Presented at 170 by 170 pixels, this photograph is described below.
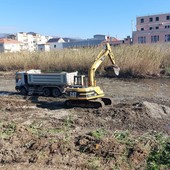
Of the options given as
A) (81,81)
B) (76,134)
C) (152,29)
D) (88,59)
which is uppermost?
(152,29)

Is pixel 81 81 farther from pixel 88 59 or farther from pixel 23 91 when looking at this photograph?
pixel 88 59

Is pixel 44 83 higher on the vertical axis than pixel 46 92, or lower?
higher

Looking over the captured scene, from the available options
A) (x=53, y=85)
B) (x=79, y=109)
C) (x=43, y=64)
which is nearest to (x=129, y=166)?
(x=79, y=109)

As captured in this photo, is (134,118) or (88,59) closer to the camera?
(134,118)

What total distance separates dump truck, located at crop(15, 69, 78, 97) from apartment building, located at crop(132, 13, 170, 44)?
41661mm

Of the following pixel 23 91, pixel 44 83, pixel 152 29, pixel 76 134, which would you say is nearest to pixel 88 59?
pixel 23 91

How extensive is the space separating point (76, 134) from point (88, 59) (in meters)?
13.7

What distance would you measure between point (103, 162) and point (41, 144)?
150 cm

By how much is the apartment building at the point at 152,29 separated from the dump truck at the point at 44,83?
41661 mm

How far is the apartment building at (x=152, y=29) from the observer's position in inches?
2110

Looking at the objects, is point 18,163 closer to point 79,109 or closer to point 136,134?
point 136,134

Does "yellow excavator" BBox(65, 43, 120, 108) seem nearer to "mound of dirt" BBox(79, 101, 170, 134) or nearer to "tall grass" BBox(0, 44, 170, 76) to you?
"mound of dirt" BBox(79, 101, 170, 134)

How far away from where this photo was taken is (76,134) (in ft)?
21.8

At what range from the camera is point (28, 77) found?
12.2 metres
